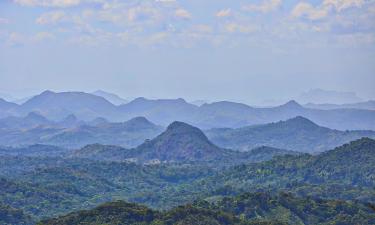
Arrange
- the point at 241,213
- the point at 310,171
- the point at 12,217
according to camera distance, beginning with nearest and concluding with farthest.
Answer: the point at 241,213 → the point at 12,217 → the point at 310,171

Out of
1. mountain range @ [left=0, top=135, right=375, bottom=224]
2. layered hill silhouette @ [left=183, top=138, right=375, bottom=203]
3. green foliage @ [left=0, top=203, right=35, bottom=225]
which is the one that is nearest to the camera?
mountain range @ [left=0, top=135, right=375, bottom=224]

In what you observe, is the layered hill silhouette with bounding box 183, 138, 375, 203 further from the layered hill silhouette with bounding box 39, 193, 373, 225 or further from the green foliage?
the green foliage

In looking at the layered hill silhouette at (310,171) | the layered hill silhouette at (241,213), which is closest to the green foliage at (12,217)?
the layered hill silhouette at (241,213)

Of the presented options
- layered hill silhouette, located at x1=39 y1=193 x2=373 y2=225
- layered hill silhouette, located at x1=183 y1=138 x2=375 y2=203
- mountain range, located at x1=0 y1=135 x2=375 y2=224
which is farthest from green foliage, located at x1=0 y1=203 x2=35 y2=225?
layered hill silhouette, located at x1=183 y1=138 x2=375 y2=203

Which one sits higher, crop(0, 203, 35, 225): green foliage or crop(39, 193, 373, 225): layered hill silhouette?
crop(39, 193, 373, 225): layered hill silhouette

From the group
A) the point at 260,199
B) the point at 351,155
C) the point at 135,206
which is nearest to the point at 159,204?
the point at 260,199

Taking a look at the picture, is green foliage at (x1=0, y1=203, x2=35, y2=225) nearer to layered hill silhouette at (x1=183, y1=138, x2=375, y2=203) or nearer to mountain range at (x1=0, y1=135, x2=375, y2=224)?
mountain range at (x1=0, y1=135, x2=375, y2=224)

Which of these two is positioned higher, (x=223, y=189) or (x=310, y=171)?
(x=310, y=171)

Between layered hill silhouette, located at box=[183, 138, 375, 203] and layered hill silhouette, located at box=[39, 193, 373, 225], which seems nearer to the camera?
layered hill silhouette, located at box=[39, 193, 373, 225]

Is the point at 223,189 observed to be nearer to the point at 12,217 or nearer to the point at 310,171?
the point at 310,171

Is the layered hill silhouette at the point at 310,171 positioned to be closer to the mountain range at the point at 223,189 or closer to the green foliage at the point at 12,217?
the mountain range at the point at 223,189

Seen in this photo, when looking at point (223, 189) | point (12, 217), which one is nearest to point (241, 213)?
point (223, 189)

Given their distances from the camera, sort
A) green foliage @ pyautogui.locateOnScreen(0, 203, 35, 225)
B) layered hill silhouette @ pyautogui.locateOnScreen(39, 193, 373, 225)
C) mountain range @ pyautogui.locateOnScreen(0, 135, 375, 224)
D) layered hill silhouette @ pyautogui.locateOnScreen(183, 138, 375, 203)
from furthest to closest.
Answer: layered hill silhouette @ pyautogui.locateOnScreen(183, 138, 375, 203)
green foliage @ pyautogui.locateOnScreen(0, 203, 35, 225)
mountain range @ pyautogui.locateOnScreen(0, 135, 375, 224)
layered hill silhouette @ pyautogui.locateOnScreen(39, 193, 373, 225)

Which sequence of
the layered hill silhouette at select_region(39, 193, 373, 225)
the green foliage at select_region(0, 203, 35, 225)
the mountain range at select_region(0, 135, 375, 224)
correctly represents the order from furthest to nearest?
the green foliage at select_region(0, 203, 35, 225)
the mountain range at select_region(0, 135, 375, 224)
the layered hill silhouette at select_region(39, 193, 373, 225)
